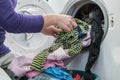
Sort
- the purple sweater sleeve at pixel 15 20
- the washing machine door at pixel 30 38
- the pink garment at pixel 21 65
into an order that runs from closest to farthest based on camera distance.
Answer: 1. the purple sweater sleeve at pixel 15 20
2. the pink garment at pixel 21 65
3. the washing machine door at pixel 30 38

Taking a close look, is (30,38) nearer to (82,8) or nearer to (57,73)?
(82,8)

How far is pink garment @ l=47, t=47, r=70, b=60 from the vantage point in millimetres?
1267

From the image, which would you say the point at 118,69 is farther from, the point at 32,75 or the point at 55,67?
the point at 32,75

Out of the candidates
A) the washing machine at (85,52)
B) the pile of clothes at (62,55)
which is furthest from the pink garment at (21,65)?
the washing machine at (85,52)

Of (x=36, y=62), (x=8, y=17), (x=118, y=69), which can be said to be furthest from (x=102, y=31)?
(x=8, y=17)

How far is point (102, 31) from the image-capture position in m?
1.34

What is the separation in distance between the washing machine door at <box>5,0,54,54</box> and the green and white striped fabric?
22 centimetres

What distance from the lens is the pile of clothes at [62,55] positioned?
1.24 m

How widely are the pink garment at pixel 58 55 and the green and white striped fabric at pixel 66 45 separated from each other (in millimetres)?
19

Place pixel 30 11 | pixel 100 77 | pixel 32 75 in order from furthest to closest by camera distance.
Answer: pixel 30 11 < pixel 100 77 < pixel 32 75

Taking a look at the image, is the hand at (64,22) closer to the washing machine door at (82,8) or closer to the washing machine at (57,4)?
the washing machine door at (82,8)

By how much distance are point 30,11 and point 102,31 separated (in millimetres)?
535

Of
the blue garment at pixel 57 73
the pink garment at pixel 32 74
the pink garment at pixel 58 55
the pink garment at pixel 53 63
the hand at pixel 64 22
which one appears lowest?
the pink garment at pixel 32 74

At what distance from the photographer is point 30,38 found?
1720mm
